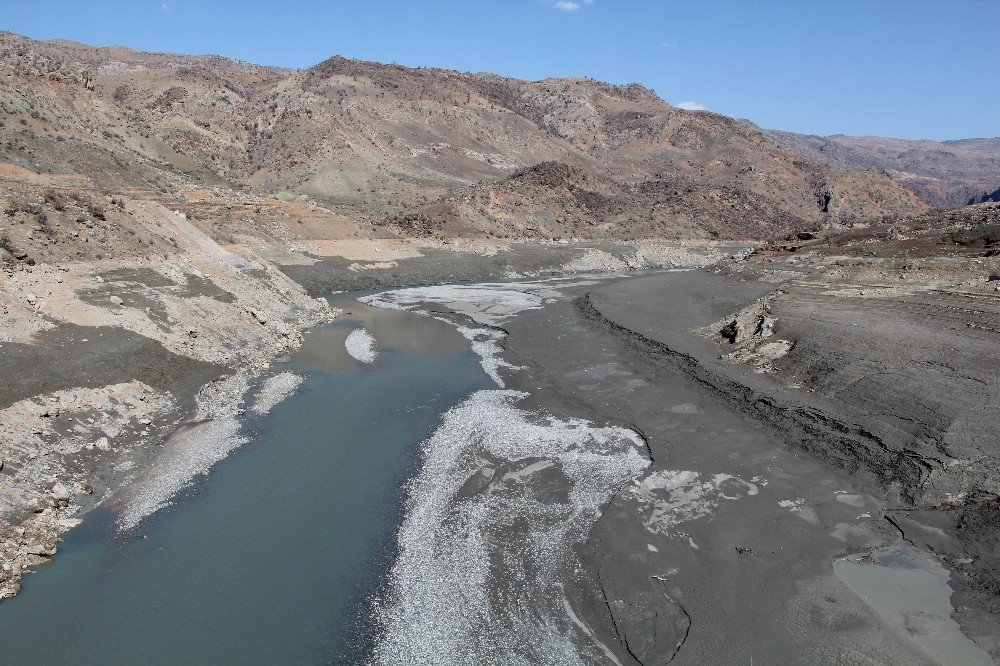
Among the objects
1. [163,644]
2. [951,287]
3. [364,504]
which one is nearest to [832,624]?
[364,504]

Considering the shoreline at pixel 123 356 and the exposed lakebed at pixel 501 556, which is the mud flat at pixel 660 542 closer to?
the exposed lakebed at pixel 501 556

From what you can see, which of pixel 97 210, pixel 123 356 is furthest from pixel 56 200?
pixel 123 356

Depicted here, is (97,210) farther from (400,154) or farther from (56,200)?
(400,154)

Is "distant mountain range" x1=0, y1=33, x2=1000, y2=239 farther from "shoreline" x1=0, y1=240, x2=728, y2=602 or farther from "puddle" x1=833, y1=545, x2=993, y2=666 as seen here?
"puddle" x1=833, y1=545, x2=993, y2=666

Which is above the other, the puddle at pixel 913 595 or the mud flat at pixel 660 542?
the puddle at pixel 913 595

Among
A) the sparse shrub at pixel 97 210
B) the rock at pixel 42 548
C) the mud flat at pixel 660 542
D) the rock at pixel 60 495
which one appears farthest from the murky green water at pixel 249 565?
the sparse shrub at pixel 97 210

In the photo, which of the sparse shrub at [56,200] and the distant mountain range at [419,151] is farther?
the distant mountain range at [419,151]
